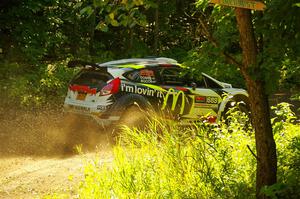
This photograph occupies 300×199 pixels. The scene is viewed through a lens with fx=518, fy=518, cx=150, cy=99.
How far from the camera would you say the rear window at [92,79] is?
32.3 feet

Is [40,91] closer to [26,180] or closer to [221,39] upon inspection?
[26,180]

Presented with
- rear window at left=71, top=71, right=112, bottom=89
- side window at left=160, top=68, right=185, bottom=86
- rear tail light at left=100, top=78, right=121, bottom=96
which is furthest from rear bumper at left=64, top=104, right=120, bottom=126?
side window at left=160, top=68, right=185, bottom=86

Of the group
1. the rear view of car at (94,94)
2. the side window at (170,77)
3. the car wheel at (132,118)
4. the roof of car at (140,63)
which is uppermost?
the roof of car at (140,63)

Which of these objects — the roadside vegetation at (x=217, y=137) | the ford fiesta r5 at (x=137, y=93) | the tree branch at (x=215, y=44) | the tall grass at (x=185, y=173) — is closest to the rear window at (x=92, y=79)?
the ford fiesta r5 at (x=137, y=93)

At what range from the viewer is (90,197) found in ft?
17.5

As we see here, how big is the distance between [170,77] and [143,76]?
0.64 metres

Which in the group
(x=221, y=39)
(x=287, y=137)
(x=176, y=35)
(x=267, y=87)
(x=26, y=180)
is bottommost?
(x=26, y=180)

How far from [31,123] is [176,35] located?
12150 millimetres

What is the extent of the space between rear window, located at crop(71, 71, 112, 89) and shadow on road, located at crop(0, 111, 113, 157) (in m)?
0.74

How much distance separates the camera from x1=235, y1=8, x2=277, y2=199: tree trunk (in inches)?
190

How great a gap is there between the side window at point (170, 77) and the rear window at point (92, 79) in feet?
4.12

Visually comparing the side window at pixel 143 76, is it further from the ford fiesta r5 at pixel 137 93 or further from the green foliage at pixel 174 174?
the green foliage at pixel 174 174

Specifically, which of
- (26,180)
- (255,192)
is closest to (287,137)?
(255,192)

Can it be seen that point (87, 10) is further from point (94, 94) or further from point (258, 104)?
point (94, 94)
